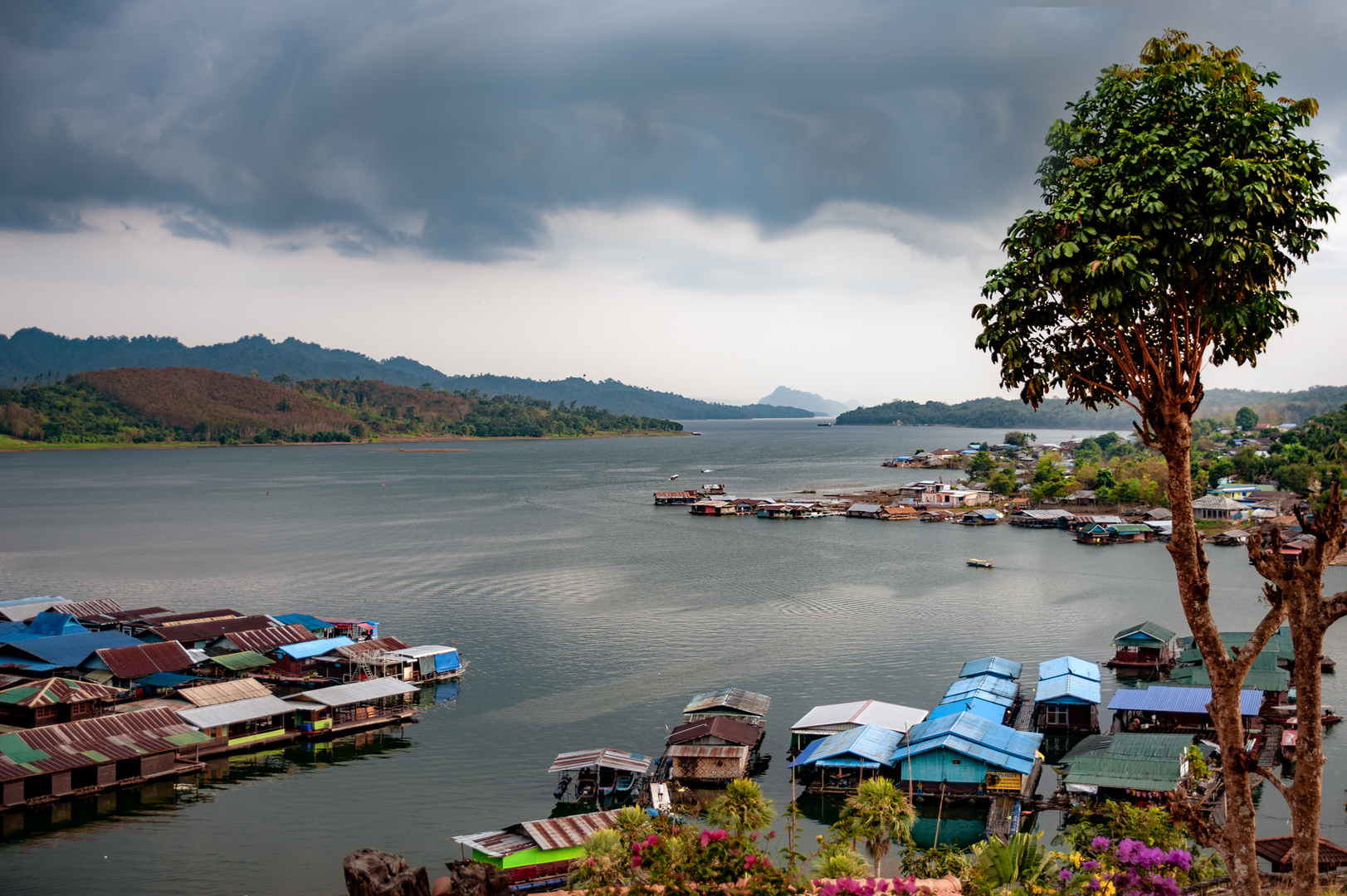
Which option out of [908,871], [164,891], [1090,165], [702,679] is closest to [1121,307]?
[1090,165]

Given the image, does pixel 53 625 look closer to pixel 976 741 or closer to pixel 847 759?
pixel 847 759

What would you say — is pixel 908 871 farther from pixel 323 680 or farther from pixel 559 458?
pixel 559 458

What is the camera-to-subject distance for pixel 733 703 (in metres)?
27.7

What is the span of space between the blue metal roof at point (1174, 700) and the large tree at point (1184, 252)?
2115 cm

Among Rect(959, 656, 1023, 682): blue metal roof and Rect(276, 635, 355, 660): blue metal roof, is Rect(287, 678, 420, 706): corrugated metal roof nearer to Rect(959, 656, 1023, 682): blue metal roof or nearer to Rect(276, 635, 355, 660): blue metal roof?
Rect(276, 635, 355, 660): blue metal roof

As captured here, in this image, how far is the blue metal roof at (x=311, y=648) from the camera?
3428cm

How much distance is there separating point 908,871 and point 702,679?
17.8 m

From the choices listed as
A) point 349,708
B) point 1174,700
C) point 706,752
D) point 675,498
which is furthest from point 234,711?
point 675,498

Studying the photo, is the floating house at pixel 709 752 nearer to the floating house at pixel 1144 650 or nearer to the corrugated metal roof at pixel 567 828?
the corrugated metal roof at pixel 567 828

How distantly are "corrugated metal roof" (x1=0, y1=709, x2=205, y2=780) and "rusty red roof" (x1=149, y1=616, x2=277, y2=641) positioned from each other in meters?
11.0

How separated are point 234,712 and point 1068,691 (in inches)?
1019

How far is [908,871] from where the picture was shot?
15.7 metres

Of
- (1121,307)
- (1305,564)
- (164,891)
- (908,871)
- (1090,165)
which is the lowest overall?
(164,891)

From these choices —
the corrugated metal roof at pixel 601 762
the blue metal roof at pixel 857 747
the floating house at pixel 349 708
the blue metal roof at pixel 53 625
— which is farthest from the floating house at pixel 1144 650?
the blue metal roof at pixel 53 625
